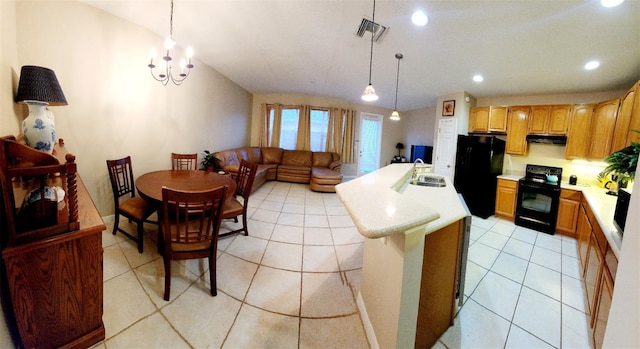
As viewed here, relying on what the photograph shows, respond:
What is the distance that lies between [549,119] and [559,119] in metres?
0.11

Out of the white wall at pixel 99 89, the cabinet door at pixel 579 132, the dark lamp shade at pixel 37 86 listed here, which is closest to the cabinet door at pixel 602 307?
the cabinet door at pixel 579 132

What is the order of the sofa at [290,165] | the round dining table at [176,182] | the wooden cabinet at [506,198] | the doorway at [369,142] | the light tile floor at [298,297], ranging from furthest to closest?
the doorway at [369,142]
the sofa at [290,165]
the wooden cabinet at [506,198]
the round dining table at [176,182]
the light tile floor at [298,297]

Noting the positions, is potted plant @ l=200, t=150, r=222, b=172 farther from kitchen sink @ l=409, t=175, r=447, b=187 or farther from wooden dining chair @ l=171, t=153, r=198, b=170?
kitchen sink @ l=409, t=175, r=447, b=187

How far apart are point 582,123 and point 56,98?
6174 millimetres

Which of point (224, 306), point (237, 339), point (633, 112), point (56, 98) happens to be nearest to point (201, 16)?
point (56, 98)

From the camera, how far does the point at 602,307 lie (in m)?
1.39

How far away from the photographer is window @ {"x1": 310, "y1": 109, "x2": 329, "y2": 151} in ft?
21.8

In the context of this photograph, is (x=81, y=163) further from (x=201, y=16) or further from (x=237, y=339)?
(x=237, y=339)

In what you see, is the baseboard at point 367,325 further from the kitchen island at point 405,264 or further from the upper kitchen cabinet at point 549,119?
the upper kitchen cabinet at point 549,119

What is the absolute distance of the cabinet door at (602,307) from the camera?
1.30 meters

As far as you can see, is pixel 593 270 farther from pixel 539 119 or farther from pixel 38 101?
pixel 38 101

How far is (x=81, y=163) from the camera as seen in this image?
2.51m

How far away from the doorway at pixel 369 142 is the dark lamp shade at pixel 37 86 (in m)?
6.31

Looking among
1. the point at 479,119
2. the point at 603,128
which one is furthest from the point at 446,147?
the point at 603,128
